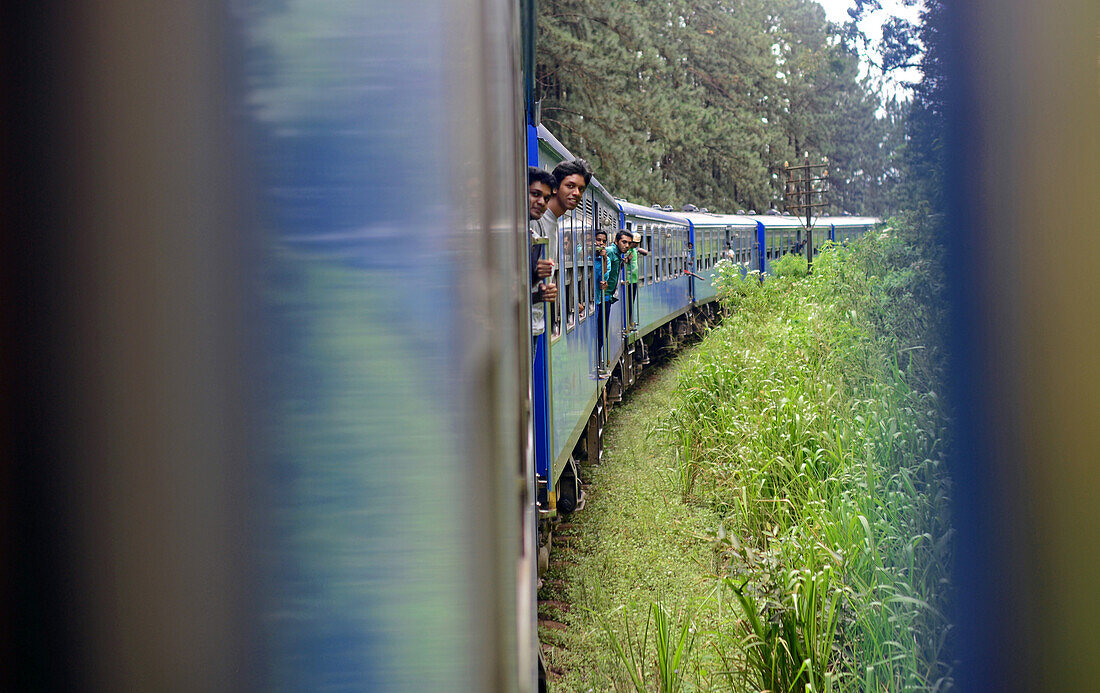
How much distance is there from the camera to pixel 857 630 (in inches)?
126

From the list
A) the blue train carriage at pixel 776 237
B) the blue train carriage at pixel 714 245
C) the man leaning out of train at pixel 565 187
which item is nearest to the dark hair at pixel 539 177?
the man leaning out of train at pixel 565 187

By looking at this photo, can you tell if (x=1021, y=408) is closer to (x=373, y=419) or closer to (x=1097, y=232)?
(x=1097, y=232)

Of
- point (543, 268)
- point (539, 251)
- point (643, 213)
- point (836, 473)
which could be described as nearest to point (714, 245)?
point (643, 213)

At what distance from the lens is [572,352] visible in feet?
19.8

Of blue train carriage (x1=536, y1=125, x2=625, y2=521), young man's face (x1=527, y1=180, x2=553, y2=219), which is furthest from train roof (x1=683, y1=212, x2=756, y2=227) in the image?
young man's face (x1=527, y1=180, x2=553, y2=219)

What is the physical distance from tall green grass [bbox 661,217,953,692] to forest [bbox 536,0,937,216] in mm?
82

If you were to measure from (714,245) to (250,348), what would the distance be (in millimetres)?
18553

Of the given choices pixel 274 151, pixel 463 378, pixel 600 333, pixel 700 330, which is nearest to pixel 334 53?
pixel 274 151

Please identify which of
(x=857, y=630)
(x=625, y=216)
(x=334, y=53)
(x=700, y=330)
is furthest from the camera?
(x=700, y=330)

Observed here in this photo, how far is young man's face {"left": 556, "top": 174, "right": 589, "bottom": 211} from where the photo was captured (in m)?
5.00

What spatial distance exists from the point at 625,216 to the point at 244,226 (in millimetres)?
10923

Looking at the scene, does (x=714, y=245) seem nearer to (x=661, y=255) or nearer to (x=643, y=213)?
(x=661, y=255)

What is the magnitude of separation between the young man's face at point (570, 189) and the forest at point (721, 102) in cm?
61

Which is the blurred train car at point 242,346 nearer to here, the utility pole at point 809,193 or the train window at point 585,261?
the utility pole at point 809,193
